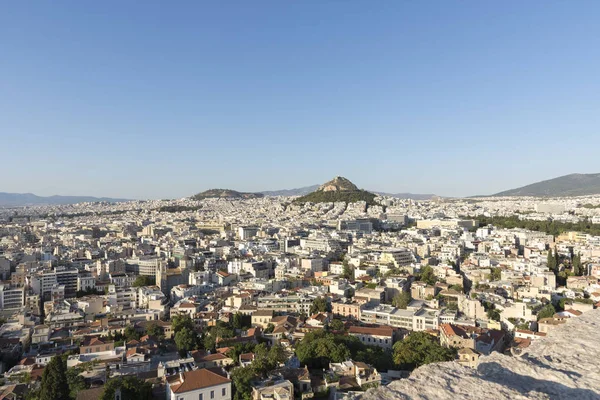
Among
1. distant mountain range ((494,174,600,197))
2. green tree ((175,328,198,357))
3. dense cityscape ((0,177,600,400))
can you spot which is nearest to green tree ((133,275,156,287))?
dense cityscape ((0,177,600,400))

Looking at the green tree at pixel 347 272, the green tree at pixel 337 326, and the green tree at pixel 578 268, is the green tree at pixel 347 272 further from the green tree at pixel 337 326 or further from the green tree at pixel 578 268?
the green tree at pixel 578 268

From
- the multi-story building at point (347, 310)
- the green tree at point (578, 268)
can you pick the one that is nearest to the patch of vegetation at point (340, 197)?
the green tree at point (578, 268)

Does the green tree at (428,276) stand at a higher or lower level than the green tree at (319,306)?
higher

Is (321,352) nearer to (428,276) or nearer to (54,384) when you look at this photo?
(54,384)

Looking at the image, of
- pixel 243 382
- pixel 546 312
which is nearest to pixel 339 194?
pixel 546 312

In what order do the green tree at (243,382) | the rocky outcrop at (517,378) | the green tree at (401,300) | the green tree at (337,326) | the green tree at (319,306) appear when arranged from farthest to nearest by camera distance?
the green tree at (401,300) → the green tree at (319,306) → the green tree at (337,326) → the green tree at (243,382) → the rocky outcrop at (517,378)

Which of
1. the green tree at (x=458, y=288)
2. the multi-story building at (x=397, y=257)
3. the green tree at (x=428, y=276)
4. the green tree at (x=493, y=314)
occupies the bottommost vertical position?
the green tree at (x=493, y=314)

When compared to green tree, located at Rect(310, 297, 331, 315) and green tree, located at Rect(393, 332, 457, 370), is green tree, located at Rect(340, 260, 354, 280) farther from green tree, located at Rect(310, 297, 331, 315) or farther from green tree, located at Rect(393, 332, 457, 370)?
green tree, located at Rect(393, 332, 457, 370)
